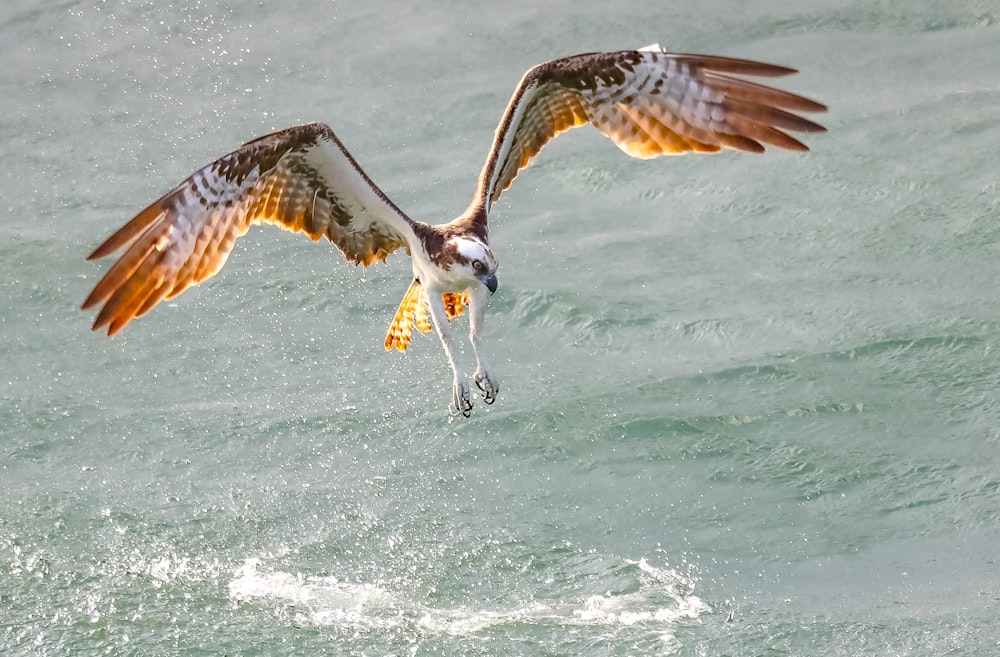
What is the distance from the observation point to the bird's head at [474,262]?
7.77m

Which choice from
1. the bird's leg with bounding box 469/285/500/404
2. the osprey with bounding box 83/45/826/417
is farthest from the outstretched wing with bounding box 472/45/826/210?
the bird's leg with bounding box 469/285/500/404

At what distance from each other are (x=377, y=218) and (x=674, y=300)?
15.3ft

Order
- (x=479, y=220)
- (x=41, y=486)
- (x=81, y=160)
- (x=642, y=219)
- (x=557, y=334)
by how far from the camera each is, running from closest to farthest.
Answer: (x=479, y=220) < (x=41, y=486) < (x=557, y=334) < (x=642, y=219) < (x=81, y=160)

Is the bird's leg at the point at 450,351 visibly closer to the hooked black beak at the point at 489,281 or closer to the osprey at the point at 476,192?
the osprey at the point at 476,192

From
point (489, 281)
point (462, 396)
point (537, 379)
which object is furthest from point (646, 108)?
point (537, 379)

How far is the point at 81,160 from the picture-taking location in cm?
1574

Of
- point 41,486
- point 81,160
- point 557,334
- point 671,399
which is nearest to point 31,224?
point 81,160

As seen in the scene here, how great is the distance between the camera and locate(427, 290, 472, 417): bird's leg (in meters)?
8.07

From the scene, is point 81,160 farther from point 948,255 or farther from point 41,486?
point 948,255

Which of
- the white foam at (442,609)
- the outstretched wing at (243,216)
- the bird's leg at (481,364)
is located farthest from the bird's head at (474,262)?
the white foam at (442,609)

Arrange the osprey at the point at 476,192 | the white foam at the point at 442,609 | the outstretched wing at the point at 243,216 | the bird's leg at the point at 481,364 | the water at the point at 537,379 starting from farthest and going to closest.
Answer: the water at the point at 537,379 < the white foam at the point at 442,609 < the bird's leg at the point at 481,364 < the osprey at the point at 476,192 < the outstretched wing at the point at 243,216

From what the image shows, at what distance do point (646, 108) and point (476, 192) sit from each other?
1.15 metres

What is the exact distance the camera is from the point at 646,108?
873cm

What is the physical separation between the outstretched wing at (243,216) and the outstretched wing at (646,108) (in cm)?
73
